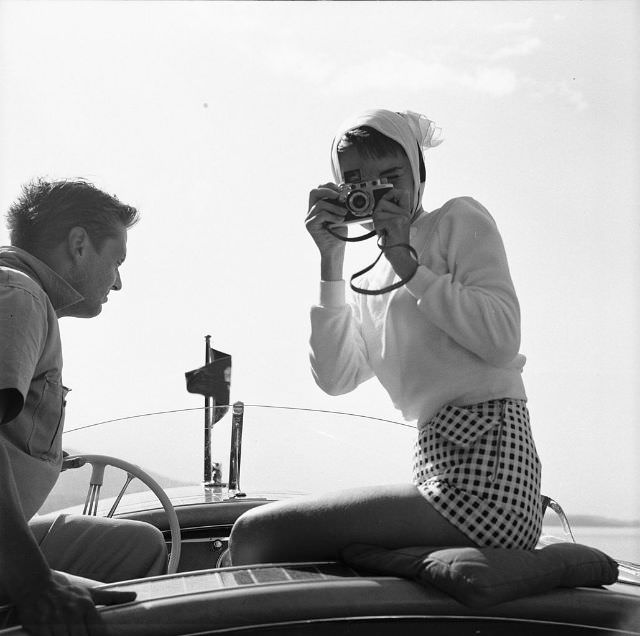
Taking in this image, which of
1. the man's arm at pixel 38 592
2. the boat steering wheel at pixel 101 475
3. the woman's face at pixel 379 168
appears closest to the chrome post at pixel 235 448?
the boat steering wheel at pixel 101 475

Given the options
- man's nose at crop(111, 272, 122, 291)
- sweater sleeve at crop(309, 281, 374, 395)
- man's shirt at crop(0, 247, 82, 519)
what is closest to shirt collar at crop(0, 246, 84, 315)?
man's shirt at crop(0, 247, 82, 519)

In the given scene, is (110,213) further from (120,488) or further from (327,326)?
(120,488)

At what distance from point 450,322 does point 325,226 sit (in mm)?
309

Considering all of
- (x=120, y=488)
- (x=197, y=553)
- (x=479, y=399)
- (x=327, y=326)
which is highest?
(x=327, y=326)

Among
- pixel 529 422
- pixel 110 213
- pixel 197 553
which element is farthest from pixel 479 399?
pixel 197 553

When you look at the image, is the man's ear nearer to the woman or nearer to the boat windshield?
the woman

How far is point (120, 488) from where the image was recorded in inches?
78.8

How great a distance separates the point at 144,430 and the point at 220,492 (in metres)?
0.26

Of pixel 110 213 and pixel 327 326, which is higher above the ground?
pixel 110 213

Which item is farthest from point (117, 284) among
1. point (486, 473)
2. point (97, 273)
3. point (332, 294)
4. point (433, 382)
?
point (486, 473)

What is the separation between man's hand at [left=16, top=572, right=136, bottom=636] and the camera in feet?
3.30

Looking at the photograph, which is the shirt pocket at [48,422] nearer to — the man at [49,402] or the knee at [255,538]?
the man at [49,402]

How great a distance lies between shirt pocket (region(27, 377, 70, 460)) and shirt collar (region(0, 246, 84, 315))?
152mm

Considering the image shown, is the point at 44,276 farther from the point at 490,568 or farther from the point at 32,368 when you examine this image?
the point at 490,568
